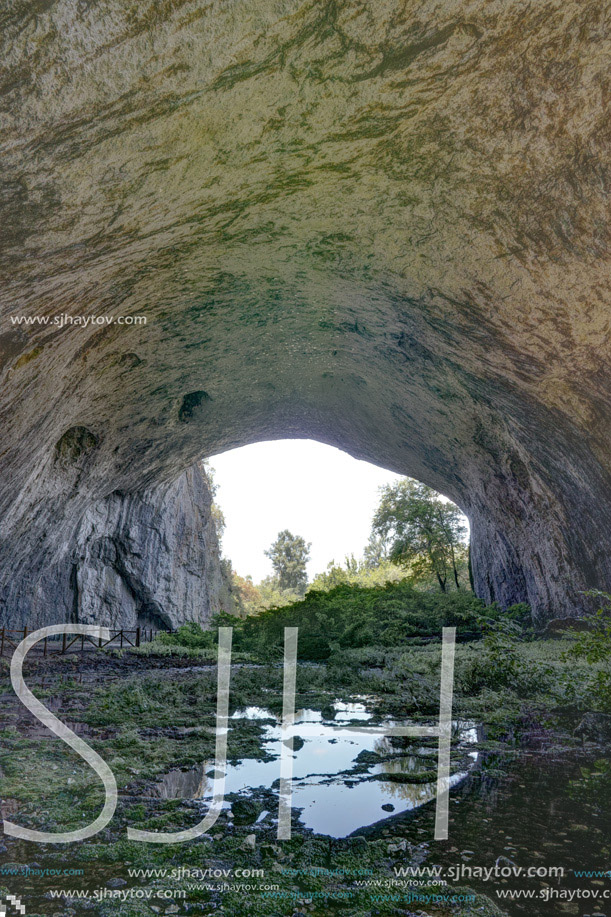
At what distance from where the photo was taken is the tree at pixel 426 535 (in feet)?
99.5

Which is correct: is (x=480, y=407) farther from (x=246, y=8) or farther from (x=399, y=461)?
(x=246, y=8)

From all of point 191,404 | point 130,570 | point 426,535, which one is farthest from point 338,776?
point 426,535

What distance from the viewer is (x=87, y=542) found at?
18.6 m

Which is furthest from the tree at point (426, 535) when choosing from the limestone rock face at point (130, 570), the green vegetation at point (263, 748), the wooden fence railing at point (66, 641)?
the green vegetation at point (263, 748)

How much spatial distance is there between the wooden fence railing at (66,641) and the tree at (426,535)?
14.6 m

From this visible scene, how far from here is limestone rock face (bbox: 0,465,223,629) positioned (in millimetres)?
16891

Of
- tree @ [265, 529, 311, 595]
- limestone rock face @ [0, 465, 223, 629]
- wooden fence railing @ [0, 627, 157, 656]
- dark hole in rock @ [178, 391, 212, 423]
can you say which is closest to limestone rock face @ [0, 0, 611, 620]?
dark hole in rock @ [178, 391, 212, 423]

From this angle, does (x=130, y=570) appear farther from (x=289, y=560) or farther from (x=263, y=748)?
(x=289, y=560)

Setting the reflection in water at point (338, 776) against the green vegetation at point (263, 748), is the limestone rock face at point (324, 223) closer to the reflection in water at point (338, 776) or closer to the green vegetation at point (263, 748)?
the green vegetation at point (263, 748)

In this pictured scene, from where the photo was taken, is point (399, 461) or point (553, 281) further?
point (399, 461)

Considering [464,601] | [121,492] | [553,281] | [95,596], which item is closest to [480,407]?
[553,281]

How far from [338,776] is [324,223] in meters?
6.81

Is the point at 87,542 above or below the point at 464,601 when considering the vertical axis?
above

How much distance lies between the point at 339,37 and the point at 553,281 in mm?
3858
